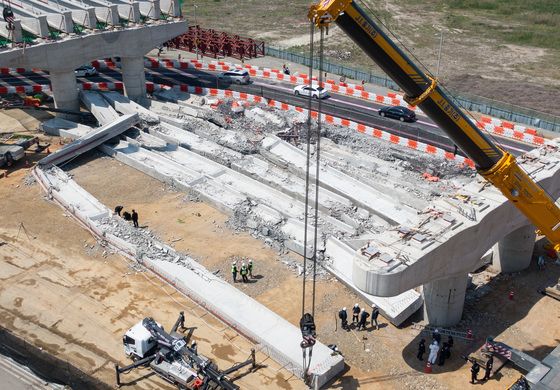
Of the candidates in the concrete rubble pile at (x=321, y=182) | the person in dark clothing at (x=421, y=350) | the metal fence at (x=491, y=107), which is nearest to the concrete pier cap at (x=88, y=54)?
the concrete rubble pile at (x=321, y=182)

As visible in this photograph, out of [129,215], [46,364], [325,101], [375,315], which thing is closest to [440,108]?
[375,315]

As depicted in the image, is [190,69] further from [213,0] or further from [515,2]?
[515,2]

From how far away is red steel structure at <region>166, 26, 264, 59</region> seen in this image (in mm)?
67062

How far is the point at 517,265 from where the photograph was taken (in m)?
30.9

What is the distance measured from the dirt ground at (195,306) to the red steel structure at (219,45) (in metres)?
34.9

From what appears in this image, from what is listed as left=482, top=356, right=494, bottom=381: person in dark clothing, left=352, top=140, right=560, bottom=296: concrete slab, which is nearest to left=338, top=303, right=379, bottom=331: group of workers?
left=352, top=140, right=560, bottom=296: concrete slab

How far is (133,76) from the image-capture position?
52.7 meters

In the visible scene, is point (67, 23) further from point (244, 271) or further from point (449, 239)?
point (449, 239)

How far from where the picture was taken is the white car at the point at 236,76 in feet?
190

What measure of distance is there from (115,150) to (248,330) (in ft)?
75.3

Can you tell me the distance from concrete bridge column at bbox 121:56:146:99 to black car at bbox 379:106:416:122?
21.3 meters

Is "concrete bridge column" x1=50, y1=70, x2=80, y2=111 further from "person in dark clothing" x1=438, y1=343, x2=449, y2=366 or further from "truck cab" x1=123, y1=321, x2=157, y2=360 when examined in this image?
"person in dark clothing" x1=438, y1=343, x2=449, y2=366

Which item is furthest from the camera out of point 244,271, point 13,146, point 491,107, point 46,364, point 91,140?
point 491,107

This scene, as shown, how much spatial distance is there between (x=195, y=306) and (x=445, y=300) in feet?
37.3
